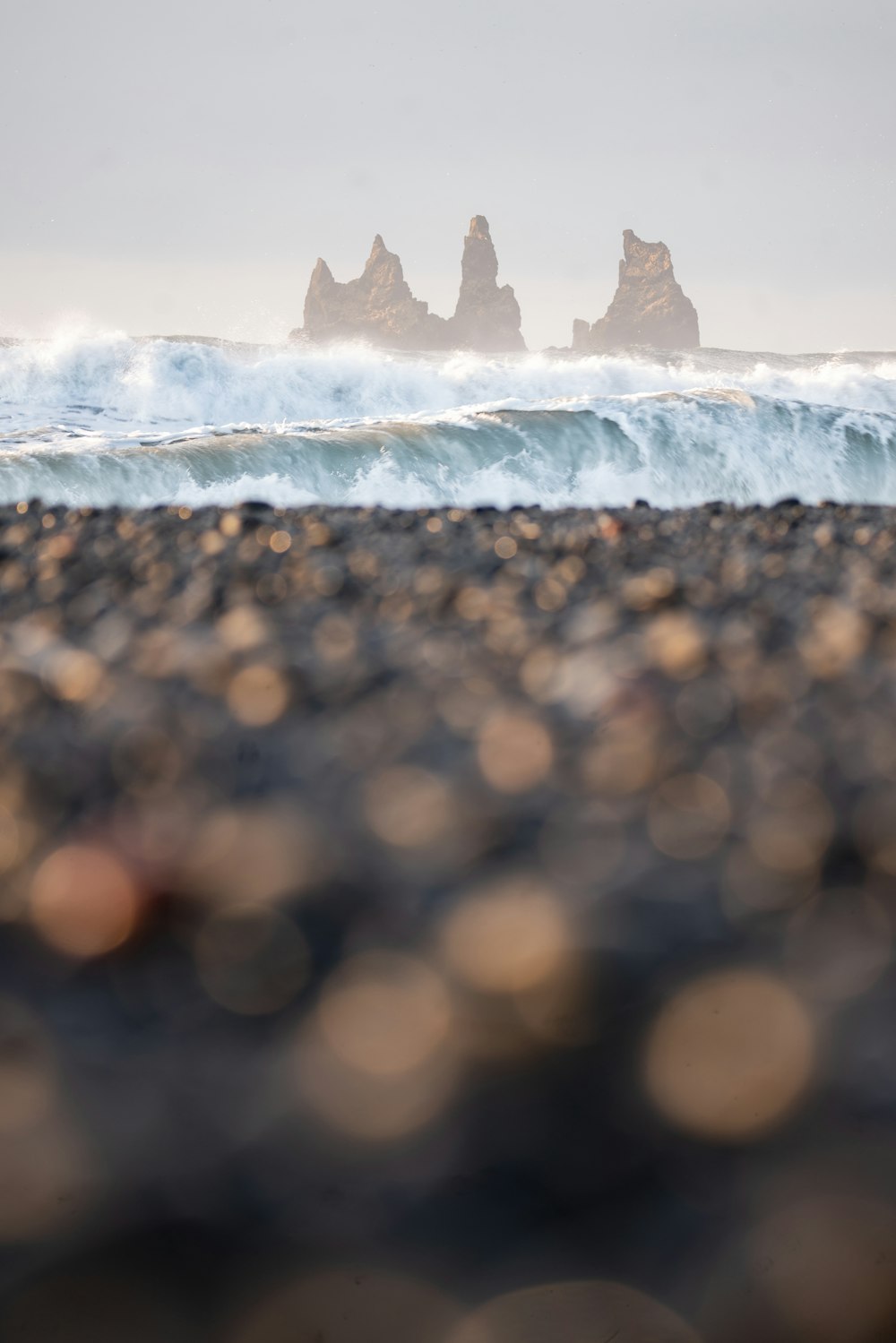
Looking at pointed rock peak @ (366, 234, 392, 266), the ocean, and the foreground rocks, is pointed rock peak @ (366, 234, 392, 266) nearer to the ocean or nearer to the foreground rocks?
the ocean

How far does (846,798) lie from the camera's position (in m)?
1.93

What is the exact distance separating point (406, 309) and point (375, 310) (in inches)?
121

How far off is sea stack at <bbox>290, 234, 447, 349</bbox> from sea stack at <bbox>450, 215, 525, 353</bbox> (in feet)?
8.70

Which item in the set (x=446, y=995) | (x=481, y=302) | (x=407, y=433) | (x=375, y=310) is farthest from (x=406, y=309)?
(x=446, y=995)

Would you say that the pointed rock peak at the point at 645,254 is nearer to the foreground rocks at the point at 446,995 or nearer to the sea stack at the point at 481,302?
the sea stack at the point at 481,302

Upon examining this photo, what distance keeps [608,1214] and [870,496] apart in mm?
16793

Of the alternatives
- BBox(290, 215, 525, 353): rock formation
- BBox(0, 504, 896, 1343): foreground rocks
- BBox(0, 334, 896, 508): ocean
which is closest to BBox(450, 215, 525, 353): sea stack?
BBox(290, 215, 525, 353): rock formation

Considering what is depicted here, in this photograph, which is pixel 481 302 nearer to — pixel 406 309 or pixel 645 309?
pixel 406 309

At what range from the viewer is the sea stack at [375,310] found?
324ft

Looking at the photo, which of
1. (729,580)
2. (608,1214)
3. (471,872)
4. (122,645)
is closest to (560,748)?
(471,872)

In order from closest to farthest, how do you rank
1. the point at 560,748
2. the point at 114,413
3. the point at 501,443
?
the point at 560,748 < the point at 501,443 < the point at 114,413

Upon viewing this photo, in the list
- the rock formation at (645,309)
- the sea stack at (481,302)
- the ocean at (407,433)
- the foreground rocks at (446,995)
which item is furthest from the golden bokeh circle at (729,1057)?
the sea stack at (481,302)

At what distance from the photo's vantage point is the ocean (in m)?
13.6

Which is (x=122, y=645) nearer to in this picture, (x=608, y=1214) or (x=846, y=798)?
(x=846, y=798)
